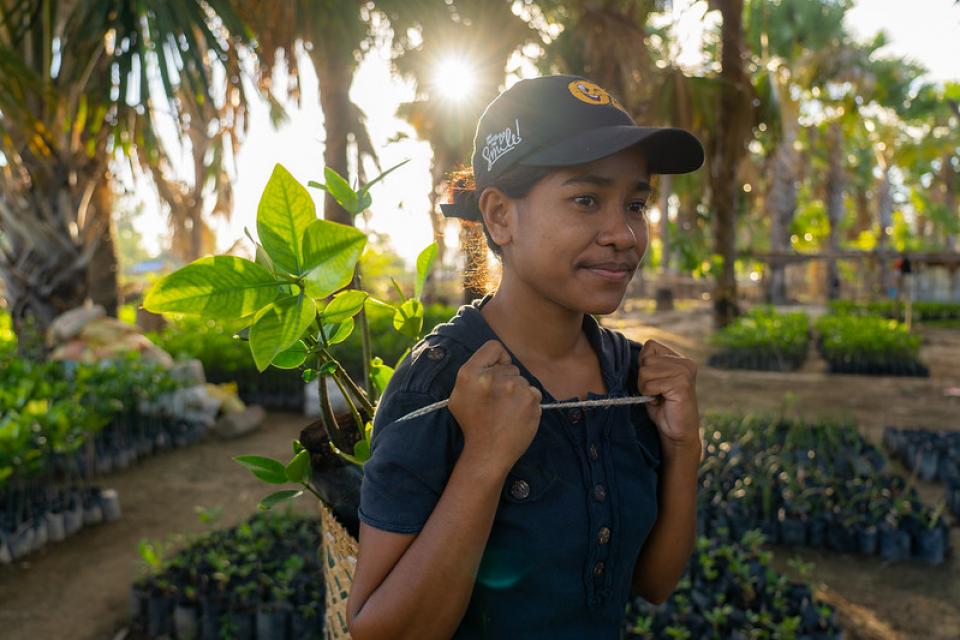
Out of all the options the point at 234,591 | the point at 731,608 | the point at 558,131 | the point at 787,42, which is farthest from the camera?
the point at 787,42

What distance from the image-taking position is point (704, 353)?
12.2 m

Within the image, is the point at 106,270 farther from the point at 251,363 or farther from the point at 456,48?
the point at 456,48

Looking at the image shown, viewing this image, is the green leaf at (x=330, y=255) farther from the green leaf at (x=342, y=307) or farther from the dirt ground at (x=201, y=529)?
the dirt ground at (x=201, y=529)

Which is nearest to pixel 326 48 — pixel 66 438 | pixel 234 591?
pixel 66 438

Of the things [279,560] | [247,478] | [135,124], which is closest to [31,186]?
[135,124]

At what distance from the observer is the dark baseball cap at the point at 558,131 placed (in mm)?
984

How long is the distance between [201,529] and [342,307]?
384 cm

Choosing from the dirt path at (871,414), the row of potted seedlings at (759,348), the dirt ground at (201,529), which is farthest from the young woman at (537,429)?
the row of potted seedlings at (759,348)

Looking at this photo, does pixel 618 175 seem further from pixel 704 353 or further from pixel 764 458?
pixel 704 353

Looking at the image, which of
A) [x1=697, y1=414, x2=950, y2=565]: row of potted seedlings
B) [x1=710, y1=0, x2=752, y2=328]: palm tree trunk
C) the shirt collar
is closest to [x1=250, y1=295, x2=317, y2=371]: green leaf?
the shirt collar

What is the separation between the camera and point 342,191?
1.15m

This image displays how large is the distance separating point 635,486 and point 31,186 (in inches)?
298

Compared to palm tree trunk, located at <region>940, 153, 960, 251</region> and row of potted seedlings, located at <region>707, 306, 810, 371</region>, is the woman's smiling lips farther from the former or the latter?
palm tree trunk, located at <region>940, 153, 960, 251</region>

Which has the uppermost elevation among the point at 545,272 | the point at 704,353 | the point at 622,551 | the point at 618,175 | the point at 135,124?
the point at 135,124
